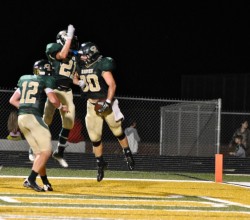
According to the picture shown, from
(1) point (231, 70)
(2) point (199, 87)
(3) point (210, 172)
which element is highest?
(1) point (231, 70)

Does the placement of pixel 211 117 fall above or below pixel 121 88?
below

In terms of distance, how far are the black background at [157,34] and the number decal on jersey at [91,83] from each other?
28.7m

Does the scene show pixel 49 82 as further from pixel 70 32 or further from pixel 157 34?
pixel 157 34

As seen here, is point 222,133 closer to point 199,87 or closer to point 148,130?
point 148,130

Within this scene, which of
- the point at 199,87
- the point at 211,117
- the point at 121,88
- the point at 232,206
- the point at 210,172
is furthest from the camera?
the point at 121,88

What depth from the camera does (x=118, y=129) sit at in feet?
39.9

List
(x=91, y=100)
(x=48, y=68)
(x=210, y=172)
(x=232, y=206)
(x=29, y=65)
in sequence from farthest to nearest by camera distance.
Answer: (x=29, y=65)
(x=210, y=172)
(x=91, y=100)
(x=48, y=68)
(x=232, y=206)

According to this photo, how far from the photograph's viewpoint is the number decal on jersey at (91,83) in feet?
39.3

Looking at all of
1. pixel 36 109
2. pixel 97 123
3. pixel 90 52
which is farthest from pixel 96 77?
pixel 36 109

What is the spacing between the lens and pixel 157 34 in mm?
43625

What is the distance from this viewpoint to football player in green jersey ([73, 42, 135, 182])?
11.8m

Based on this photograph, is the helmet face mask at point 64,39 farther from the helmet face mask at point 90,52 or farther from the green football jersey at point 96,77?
the green football jersey at point 96,77

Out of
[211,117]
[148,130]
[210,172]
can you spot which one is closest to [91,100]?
[210,172]

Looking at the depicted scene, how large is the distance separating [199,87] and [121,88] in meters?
8.53
